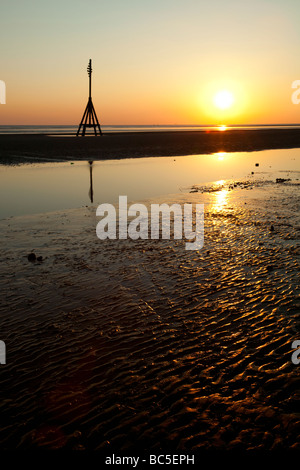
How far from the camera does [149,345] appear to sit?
666 cm

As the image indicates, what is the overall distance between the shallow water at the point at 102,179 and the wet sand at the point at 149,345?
6518mm

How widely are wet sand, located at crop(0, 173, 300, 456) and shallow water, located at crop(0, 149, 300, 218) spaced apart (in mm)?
6518

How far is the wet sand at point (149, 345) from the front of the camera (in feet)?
15.6

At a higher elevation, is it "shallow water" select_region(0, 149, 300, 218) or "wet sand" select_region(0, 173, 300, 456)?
"shallow water" select_region(0, 149, 300, 218)

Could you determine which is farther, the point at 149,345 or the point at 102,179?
the point at 102,179

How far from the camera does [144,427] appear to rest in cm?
480

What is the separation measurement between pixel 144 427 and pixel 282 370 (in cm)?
251

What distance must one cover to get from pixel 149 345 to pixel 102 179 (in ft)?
64.2

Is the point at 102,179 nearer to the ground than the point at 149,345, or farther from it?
farther from it

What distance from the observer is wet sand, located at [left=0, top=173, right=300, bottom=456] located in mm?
4758

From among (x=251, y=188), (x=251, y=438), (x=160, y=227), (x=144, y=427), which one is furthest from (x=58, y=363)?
(x=251, y=188)

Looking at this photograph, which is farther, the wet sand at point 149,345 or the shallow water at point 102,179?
the shallow water at point 102,179
